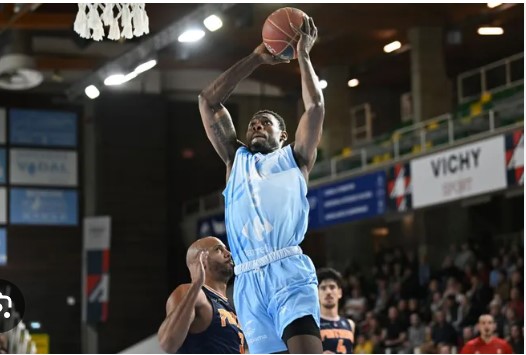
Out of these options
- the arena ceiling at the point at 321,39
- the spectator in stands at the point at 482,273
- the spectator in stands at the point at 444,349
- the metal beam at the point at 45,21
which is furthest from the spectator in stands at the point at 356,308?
the metal beam at the point at 45,21

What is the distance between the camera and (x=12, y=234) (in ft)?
101

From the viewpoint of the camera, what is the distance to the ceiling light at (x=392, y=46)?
27.9 meters

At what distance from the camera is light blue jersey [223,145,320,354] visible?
6316 millimetres

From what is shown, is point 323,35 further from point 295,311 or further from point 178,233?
point 295,311

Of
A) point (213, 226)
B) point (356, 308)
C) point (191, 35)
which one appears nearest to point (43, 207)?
point (213, 226)

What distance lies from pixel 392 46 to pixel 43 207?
10.0 m

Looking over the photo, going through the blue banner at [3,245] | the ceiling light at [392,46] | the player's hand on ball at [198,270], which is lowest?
the player's hand on ball at [198,270]

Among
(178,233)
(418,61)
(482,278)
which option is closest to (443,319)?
(482,278)

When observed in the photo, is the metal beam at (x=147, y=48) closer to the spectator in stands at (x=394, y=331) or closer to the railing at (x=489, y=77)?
the spectator in stands at (x=394, y=331)

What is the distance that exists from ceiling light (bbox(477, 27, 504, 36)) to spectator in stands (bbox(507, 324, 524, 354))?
10.8 metres

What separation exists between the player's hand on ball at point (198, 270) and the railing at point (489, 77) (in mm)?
19301

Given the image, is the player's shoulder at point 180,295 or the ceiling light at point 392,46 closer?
the player's shoulder at point 180,295

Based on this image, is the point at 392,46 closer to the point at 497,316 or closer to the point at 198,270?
the point at 497,316

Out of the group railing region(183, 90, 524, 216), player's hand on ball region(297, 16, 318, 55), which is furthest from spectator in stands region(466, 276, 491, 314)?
player's hand on ball region(297, 16, 318, 55)
